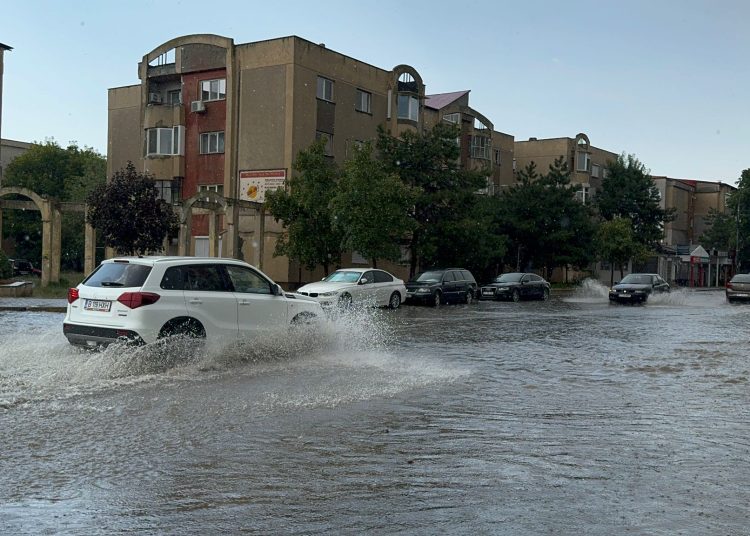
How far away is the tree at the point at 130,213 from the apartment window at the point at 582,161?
4943cm

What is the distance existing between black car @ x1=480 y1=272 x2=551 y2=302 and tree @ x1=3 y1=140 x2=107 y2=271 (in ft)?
134

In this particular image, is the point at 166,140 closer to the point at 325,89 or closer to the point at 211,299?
the point at 325,89

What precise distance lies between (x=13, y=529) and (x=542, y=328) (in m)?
17.7

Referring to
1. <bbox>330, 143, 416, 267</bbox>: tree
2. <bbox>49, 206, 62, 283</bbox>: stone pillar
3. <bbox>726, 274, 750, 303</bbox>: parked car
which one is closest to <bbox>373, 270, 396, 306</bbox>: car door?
<bbox>330, 143, 416, 267</bbox>: tree

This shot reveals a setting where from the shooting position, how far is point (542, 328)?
21234 mm

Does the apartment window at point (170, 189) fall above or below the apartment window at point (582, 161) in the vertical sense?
below

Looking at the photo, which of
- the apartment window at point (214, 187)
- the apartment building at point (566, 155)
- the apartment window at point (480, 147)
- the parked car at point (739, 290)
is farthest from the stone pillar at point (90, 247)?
the apartment building at point (566, 155)

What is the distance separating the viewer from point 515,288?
37.8 metres

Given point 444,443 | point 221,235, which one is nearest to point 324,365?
point 444,443

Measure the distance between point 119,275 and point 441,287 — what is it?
2197cm

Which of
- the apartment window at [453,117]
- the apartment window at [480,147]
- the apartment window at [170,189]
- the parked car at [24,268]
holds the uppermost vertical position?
the apartment window at [453,117]

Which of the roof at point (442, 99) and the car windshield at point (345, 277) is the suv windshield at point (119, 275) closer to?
the car windshield at point (345, 277)

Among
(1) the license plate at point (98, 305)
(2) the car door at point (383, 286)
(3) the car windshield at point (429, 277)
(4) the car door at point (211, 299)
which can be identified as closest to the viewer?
(1) the license plate at point (98, 305)

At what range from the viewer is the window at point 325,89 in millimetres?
41469
